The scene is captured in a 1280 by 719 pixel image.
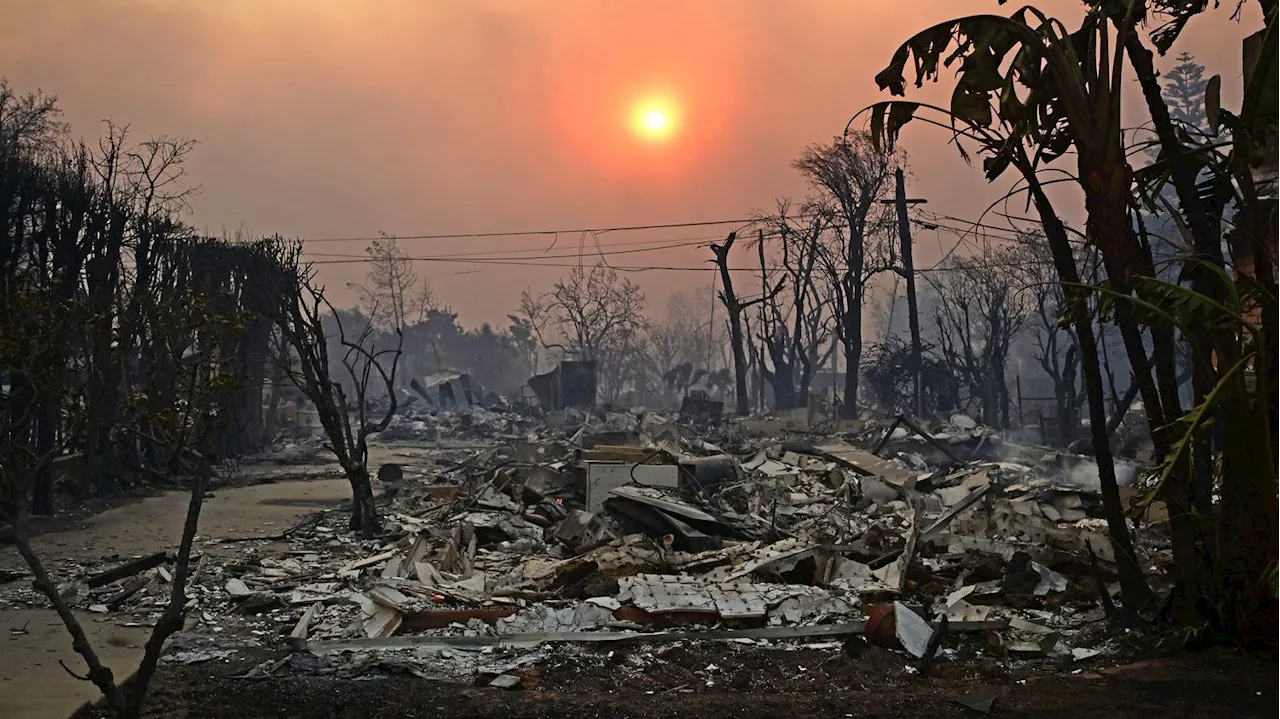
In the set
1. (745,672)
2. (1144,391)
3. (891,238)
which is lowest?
(745,672)

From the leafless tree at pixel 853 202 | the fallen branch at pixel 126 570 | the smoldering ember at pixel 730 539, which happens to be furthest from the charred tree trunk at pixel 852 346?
the fallen branch at pixel 126 570

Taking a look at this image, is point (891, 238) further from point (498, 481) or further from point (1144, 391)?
point (1144, 391)

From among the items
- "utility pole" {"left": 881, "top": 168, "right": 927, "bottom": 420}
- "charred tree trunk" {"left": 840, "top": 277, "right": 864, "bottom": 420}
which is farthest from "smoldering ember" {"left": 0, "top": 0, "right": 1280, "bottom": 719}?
"charred tree trunk" {"left": 840, "top": 277, "right": 864, "bottom": 420}

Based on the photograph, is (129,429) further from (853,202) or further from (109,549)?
(853,202)

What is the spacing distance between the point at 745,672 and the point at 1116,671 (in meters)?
2.33

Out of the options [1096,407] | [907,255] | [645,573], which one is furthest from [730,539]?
[907,255]

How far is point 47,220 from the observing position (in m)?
14.3

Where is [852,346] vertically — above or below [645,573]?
above

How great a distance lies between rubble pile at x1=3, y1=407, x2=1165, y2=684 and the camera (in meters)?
6.97

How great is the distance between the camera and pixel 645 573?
9078 millimetres

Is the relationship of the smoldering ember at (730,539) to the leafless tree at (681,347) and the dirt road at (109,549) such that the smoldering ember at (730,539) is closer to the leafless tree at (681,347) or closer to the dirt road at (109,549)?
the dirt road at (109,549)

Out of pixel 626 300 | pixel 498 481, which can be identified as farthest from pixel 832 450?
pixel 626 300

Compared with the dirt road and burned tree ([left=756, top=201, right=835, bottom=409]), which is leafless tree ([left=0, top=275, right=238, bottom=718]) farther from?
burned tree ([left=756, top=201, right=835, bottom=409])

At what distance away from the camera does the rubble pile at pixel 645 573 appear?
6.97 meters
